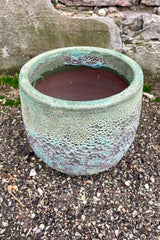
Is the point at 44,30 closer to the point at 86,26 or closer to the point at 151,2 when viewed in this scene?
the point at 86,26

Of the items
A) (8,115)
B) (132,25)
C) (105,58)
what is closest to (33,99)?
(105,58)

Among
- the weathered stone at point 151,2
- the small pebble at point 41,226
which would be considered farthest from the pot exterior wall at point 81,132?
the weathered stone at point 151,2

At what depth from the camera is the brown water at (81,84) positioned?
180 centimetres

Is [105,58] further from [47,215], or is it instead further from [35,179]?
[47,215]

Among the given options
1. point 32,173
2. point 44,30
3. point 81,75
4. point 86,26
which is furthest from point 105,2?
point 32,173

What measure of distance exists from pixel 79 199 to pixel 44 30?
176cm

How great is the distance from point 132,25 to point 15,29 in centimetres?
122

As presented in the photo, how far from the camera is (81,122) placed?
1286 millimetres

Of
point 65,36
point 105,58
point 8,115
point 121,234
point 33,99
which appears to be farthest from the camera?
point 65,36

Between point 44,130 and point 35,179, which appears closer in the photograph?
point 44,130

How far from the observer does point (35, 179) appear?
181cm

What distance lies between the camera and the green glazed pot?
4.17ft

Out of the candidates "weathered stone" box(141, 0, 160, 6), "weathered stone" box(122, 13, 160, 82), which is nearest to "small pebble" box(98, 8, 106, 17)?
"weathered stone" box(122, 13, 160, 82)

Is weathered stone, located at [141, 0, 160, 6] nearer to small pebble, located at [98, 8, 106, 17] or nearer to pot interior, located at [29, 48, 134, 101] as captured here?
small pebble, located at [98, 8, 106, 17]
